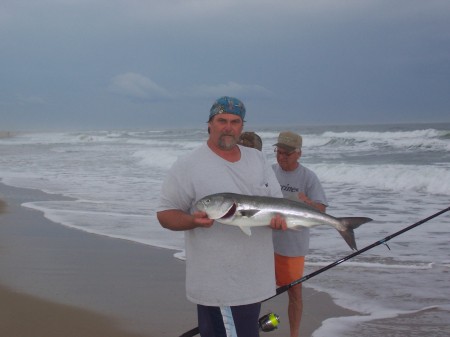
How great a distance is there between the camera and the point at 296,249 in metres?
3.68

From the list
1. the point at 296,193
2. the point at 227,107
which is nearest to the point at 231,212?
the point at 227,107

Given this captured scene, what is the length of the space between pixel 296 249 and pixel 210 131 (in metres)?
1.37

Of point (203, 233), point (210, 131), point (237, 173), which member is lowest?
point (203, 233)

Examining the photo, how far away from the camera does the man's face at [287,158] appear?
3783 mm

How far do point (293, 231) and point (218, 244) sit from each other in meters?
1.28

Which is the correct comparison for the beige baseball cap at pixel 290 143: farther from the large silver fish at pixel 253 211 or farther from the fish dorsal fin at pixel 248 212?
the fish dorsal fin at pixel 248 212

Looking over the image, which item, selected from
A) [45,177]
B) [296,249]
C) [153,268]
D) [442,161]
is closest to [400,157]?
[442,161]

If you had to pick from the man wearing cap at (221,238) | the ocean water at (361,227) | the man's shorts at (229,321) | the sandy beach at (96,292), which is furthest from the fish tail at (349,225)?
the sandy beach at (96,292)

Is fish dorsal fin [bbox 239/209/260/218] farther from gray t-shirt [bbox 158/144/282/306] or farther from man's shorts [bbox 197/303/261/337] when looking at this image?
man's shorts [bbox 197/303/261/337]

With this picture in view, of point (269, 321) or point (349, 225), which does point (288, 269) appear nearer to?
point (269, 321)

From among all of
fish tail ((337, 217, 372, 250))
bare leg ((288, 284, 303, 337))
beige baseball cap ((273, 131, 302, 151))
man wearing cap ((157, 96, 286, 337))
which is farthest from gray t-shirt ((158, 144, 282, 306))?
bare leg ((288, 284, 303, 337))

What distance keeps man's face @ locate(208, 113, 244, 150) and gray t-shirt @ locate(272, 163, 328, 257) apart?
1120 millimetres

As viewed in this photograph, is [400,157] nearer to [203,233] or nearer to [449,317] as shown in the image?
[449,317]

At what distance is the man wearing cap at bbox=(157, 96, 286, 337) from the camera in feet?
8.34
